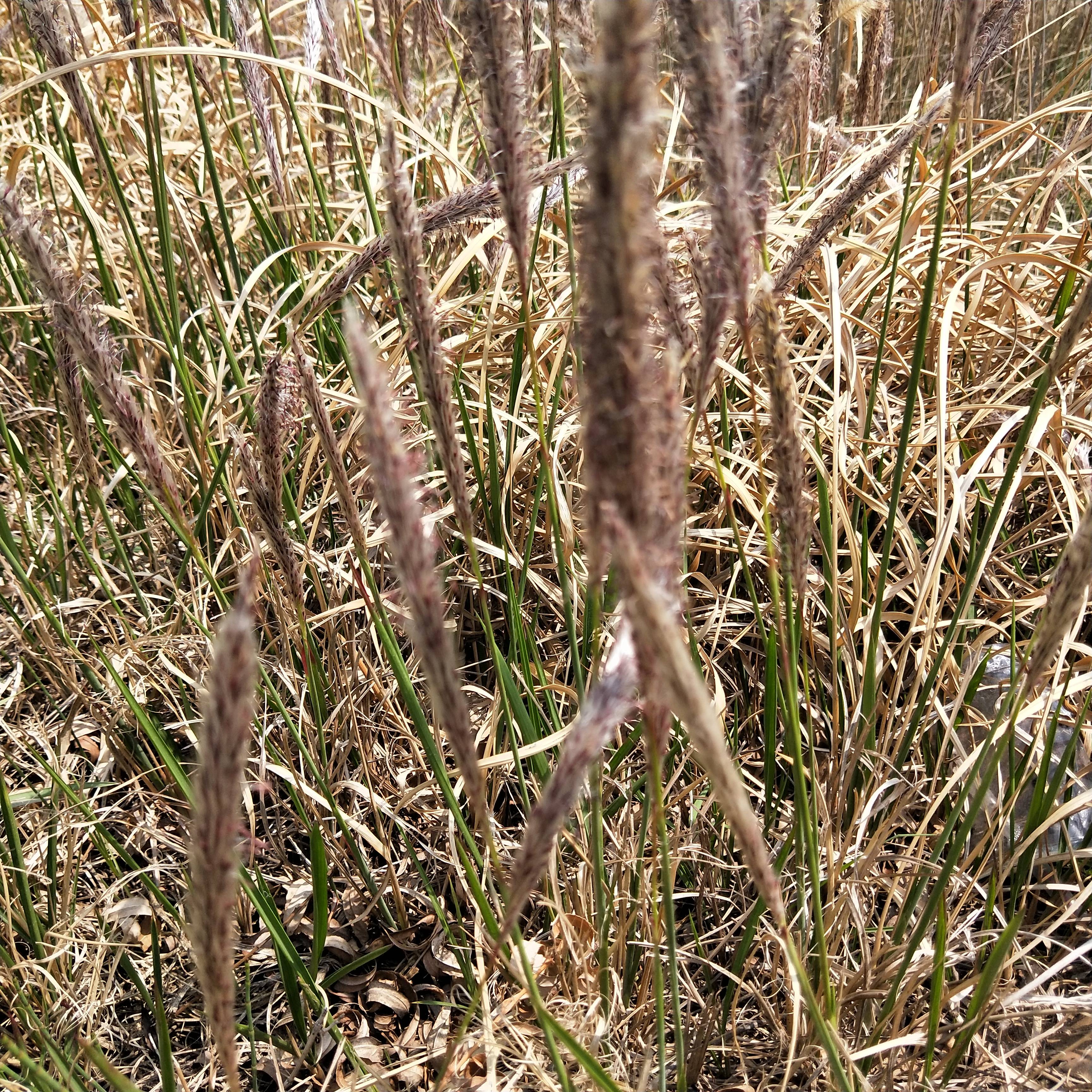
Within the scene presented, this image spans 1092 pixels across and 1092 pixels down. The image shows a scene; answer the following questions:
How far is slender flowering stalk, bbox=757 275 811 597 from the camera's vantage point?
2.67 ft

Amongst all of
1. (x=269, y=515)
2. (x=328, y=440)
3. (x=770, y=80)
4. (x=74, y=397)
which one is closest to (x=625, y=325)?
(x=770, y=80)

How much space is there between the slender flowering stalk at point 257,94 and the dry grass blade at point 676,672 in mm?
1399

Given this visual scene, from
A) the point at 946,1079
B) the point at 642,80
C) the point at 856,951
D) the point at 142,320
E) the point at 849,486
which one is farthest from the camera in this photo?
the point at 142,320

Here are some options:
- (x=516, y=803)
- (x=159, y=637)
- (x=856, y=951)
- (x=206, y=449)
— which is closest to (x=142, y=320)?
(x=206, y=449)

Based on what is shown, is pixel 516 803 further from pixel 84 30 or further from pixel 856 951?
pixel 84 30

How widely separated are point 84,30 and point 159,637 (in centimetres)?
284

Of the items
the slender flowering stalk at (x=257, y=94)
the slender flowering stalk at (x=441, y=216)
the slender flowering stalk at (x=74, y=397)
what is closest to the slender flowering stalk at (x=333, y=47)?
the slender flowering stalk at (x=257, y=94)

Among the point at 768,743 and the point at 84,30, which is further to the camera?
the point at 84,30

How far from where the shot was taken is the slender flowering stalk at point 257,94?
1.65m

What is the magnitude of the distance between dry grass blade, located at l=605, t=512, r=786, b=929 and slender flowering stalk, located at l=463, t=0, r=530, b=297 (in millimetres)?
467

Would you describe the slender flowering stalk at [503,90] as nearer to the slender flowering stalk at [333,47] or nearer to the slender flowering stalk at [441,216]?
the slender flowering stalk at [441,216]

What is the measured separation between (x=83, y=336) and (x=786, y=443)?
816mm

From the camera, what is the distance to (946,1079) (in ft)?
3.78

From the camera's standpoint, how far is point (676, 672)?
547mm
